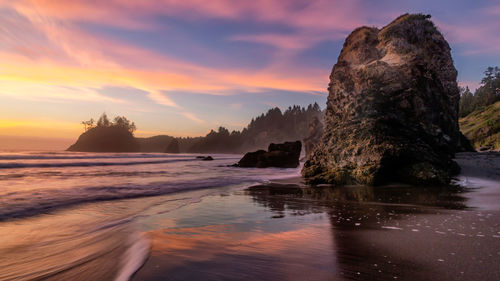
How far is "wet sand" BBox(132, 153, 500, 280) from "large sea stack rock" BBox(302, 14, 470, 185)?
3.27 meters

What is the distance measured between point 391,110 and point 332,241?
10.3 meters

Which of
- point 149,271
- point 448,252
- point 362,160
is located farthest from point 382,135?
point 149,271

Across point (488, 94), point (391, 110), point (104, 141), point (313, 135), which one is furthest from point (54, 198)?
point (104, 141)

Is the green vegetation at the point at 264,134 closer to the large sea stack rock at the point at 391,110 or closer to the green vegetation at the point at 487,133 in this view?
the green vegetation at the point at 487,133

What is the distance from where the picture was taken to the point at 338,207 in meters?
6.54

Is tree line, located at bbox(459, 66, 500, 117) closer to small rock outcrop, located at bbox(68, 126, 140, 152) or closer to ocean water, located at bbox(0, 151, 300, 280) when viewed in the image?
ocean water, located at bbox(0, 151, 300, 280)

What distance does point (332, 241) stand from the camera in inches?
150

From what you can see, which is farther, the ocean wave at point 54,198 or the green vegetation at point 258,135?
the green vegetation at point 258,135

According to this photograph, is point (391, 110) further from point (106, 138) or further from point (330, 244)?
point (106, 138)

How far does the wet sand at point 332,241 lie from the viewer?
2.69m

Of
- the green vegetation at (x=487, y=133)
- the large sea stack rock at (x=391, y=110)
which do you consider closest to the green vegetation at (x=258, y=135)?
the green vegetation at (x=487, y=133)

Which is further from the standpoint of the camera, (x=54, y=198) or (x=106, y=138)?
(x=106, y=138)

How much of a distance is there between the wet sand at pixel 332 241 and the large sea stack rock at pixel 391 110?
10.7 feet

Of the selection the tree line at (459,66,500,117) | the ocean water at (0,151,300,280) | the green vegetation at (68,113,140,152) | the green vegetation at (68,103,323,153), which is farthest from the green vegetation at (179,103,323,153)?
the ocean water at (0,151,300,280)
